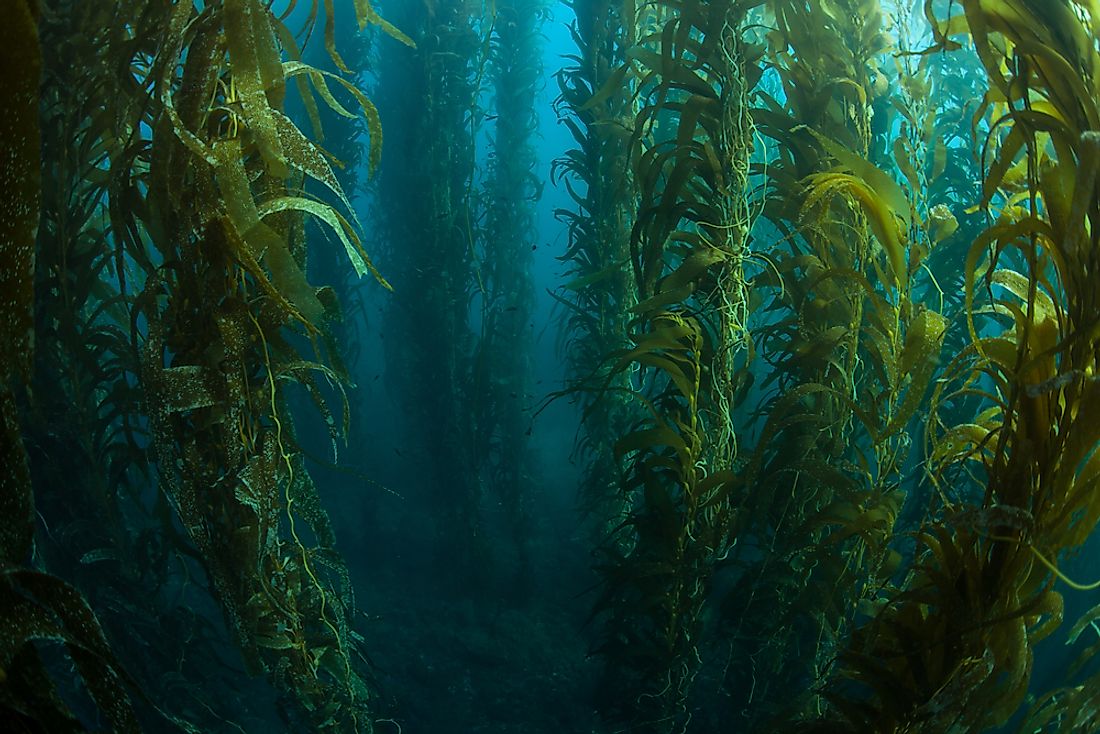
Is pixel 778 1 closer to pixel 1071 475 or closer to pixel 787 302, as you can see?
pixel 787 302

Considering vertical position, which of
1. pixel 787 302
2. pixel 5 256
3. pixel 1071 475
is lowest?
pixel 1071 475

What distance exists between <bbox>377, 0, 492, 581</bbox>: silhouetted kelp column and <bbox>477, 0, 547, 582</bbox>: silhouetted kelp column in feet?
0.53

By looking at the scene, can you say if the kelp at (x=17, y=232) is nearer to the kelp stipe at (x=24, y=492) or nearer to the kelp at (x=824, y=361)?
the kelp stipe at (x=24, y=492)

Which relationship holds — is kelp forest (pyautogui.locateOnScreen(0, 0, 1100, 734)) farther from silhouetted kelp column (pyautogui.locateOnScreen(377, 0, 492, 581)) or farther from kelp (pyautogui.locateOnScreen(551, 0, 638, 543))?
silhouetted kelp column (pyautogui.locateOnScreen(377, 0, 492, 581))

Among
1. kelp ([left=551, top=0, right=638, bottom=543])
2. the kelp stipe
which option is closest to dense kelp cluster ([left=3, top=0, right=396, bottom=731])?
the kelp stipe

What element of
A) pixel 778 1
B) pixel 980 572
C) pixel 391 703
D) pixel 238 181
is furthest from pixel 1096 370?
pixel 391 703

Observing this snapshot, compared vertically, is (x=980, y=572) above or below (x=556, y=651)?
above

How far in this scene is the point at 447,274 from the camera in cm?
500

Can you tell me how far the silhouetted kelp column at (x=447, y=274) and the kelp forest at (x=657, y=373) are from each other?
1.27 meters

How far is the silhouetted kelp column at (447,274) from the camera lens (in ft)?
16.1

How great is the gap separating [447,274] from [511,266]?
887mm

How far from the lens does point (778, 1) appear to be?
194cm

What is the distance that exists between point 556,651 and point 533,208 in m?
4.13

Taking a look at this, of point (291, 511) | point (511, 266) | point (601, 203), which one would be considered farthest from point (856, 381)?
point (511, 266)
